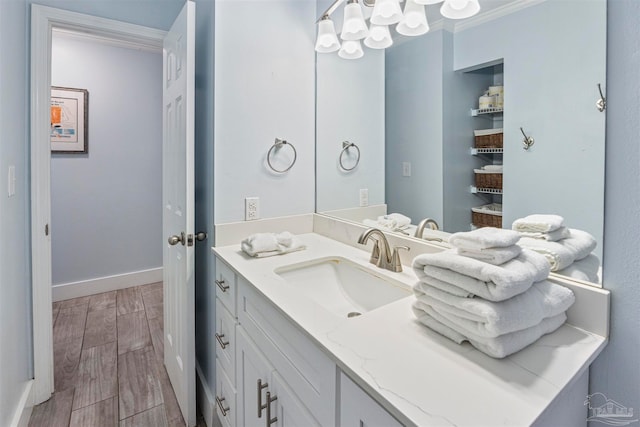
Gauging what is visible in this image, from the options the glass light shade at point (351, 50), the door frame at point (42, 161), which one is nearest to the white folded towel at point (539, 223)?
the glass light shade at point (351, 50)

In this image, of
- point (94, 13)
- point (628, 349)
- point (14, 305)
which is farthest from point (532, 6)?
point (14, 305)

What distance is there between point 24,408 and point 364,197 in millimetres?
1890

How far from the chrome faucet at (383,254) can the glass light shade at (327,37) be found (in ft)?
3.27

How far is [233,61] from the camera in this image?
1.56 meters

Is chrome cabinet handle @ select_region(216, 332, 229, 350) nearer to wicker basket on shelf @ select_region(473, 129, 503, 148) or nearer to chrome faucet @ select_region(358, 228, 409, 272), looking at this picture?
chrome faucet @ select_region(358, 228, 409, 272)

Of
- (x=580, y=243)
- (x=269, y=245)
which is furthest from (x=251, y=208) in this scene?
(x=580, y=243)

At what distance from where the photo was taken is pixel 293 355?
2.97 ft

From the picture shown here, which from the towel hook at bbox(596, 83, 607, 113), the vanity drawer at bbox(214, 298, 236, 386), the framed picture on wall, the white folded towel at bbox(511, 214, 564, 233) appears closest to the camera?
the towel hook at bbox(596, 83, 607, 113)

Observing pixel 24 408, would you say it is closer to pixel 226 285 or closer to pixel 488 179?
pixel 226 285

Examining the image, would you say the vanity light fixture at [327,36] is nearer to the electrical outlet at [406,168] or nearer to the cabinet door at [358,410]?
the electrical outlet at [406,168]

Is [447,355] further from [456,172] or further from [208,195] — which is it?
[208,195]

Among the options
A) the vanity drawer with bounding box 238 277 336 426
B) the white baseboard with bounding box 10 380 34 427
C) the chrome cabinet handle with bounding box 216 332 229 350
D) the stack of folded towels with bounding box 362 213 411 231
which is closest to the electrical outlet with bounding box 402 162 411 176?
the stack of folded towels with bounding box 362 213 411 231

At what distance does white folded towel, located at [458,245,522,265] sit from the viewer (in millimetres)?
754

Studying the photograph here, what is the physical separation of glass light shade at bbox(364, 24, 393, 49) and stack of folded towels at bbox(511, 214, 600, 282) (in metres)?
0.98
